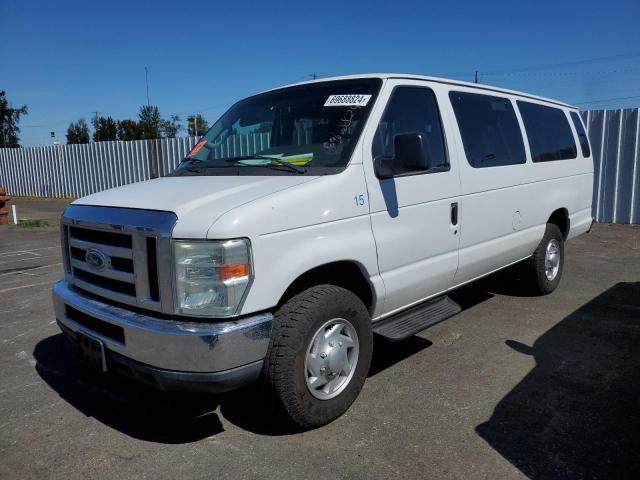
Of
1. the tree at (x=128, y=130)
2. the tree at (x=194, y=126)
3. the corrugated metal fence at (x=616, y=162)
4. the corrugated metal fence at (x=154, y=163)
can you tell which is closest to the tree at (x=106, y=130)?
the tree at (x=128, y=130)

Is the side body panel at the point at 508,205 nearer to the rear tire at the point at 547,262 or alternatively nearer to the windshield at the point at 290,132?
the rear tire at the point at 547,262

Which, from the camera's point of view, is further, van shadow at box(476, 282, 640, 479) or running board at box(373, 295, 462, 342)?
running board at box(373, 295, 462, 342)

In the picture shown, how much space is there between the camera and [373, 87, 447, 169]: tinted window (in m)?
3.56

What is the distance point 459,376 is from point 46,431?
2855mm

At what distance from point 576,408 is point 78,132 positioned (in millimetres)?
88538

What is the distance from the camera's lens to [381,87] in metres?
3.62

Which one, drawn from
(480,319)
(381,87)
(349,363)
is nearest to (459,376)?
(349,363)

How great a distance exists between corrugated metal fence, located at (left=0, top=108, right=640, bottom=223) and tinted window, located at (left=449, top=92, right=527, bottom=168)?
167 centimetres

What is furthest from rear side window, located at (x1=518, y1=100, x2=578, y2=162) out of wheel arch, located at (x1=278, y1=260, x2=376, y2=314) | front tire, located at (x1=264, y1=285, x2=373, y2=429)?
Result: front tire, located at (x1=264, y1=285, x2=373, y2=429)

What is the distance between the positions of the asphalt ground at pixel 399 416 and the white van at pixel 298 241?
34 cm

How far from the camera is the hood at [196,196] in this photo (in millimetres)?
2674

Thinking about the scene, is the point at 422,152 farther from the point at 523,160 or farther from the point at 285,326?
the point at 523,160

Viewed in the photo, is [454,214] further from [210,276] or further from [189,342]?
[189,342]

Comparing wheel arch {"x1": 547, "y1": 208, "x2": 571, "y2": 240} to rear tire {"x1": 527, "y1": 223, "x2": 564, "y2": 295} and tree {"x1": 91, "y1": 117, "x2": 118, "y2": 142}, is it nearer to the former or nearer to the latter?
rear tire {"x1": 527, "y1": 223, "x2": 564, "y2": 295}
